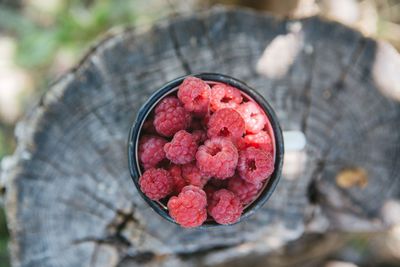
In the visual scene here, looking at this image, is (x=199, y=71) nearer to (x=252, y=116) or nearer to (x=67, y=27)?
(x=252, y=116)

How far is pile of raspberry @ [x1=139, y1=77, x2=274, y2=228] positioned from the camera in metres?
1.01

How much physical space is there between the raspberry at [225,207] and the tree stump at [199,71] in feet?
1.39

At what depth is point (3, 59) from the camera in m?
2.47

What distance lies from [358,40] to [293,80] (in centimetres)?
23

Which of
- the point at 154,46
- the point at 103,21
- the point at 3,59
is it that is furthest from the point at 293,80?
the point at 3,59

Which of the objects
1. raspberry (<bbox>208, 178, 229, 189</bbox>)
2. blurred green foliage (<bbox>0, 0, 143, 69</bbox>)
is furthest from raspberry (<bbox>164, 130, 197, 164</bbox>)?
blurred green foliage (<bbox>0, 0, 143, 69</bbox>)

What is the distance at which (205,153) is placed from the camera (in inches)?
40.0

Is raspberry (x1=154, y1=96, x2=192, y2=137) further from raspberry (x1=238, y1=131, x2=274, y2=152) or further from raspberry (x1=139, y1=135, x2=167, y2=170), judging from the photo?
raspberry (x1=238, y1=131, x2=274, y2=152)

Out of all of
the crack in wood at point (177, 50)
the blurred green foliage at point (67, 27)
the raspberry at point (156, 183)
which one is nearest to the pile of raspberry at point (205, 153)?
the raspberry at point (156, 183)

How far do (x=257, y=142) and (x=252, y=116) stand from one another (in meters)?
0.06

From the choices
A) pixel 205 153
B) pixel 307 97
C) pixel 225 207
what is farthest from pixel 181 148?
pixel 307 97

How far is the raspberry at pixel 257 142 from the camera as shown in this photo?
1104mm

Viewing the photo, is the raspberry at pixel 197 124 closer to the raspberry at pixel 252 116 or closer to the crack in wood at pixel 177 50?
the raspberry at pixel 252 116

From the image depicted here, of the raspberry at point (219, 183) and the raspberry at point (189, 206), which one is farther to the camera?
the raspberry at point (219, 183)
